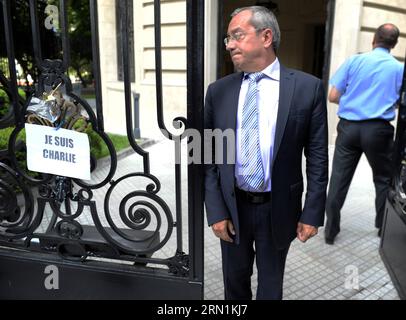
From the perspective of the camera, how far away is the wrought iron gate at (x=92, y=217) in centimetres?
193

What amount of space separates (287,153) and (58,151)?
124 cm

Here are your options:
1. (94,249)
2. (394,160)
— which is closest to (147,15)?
(394,160)

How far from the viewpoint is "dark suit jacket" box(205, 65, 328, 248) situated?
199 cm

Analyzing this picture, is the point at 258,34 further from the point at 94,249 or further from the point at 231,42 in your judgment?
the point at 94,249

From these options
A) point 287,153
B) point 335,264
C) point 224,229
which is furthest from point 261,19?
point 335,264

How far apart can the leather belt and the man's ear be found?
0.79 m

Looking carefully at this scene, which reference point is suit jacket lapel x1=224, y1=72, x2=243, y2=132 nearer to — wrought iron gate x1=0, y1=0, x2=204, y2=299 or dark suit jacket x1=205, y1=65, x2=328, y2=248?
dark suit jacket x1=205, y1=65, x2=328, y2=248

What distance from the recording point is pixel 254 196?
215 cm

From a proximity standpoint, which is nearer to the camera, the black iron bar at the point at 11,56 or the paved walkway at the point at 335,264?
the black iron bar at the point at 11,56

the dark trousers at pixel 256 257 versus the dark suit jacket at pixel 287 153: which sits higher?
the dark suit jacket at pixel 287 153

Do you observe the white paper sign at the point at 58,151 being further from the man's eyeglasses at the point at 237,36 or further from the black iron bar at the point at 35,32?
the man's eyeglasses at the point at 237,36

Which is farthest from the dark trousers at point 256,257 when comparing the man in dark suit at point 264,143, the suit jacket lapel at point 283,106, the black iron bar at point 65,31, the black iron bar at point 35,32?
the black iron bar at point 35,32

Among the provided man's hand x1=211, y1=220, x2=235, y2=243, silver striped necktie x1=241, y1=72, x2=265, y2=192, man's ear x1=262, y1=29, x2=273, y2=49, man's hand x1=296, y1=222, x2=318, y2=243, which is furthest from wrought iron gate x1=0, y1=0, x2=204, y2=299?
man's hand x1=296, y1=222, x2=318, y2=243

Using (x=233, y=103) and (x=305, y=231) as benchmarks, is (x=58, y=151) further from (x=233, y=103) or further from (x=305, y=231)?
(x=305, y=231)
